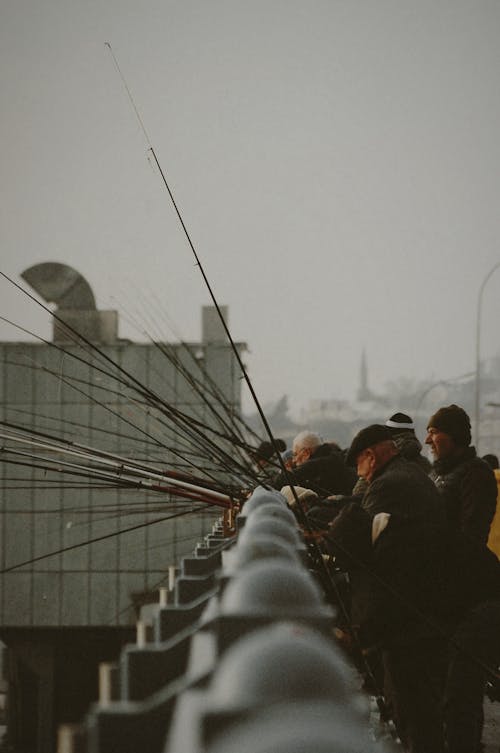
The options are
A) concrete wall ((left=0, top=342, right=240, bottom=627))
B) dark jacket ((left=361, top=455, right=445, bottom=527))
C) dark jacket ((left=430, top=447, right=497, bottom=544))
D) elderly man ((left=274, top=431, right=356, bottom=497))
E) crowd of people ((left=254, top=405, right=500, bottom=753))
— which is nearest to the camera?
crowd of people ((left=254, top=405, right=500, bottom=753))

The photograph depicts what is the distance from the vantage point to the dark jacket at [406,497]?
5230 mm

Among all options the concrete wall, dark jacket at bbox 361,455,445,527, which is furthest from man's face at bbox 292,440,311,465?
the concrete wall

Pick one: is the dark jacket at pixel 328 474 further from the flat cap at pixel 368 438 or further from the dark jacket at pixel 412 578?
the dark jacket at pixel 412 578

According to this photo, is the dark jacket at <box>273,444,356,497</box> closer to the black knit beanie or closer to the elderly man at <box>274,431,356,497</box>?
the elderly man at <box>274,431,356,497</box>

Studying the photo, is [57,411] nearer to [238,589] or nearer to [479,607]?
[479,607]

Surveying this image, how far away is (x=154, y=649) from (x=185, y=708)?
90cm

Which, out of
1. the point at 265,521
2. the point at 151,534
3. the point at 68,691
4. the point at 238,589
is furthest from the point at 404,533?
the point at 68,691

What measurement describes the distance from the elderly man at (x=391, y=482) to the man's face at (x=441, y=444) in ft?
1.67

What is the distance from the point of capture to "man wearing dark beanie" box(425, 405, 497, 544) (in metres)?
5.95

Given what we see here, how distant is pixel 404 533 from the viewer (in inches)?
203

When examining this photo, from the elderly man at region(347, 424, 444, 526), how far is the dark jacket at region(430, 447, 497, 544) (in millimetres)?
475

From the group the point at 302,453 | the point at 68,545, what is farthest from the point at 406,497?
the point at 68,545

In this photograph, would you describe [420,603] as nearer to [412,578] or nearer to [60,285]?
[412,578]

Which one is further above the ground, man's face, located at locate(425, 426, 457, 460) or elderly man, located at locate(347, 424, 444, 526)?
man's face, located at locate(425, 426, 457, 460)
